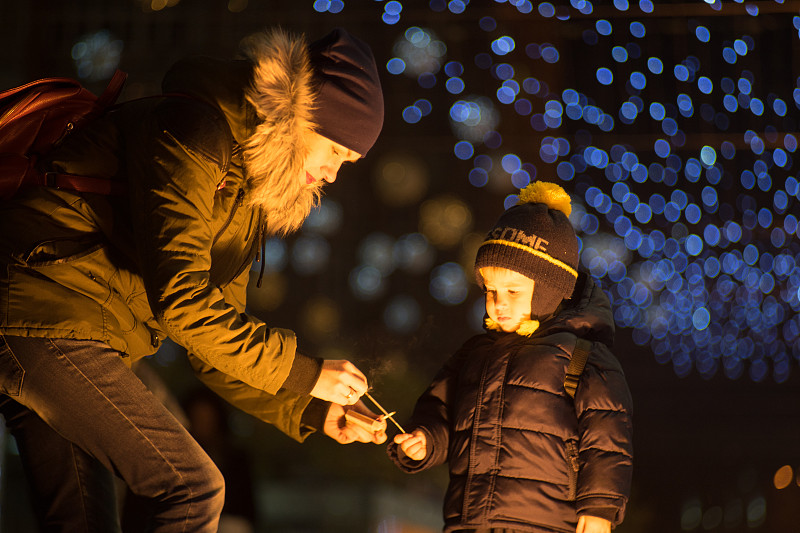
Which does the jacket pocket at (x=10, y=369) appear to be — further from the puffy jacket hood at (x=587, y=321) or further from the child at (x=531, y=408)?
the puffy jacket hood at (x=587, y=321)

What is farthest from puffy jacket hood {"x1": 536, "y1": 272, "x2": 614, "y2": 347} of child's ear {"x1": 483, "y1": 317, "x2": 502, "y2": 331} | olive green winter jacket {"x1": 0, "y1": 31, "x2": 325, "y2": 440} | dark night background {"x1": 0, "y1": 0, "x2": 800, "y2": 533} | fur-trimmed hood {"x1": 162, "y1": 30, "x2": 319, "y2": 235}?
dark night background {"x1": 0, "y1": 0, "x2": 800, "y2": 533}

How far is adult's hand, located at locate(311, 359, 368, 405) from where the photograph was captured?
1.58m

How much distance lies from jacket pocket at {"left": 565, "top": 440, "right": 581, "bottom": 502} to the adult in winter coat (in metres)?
0.56

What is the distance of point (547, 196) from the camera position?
2080mm

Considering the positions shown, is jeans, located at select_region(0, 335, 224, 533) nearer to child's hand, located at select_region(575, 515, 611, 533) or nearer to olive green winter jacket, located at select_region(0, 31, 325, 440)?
olive green winter jacket, located at select_region(0, 31, 325, 440)

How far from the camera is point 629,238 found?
565 cm

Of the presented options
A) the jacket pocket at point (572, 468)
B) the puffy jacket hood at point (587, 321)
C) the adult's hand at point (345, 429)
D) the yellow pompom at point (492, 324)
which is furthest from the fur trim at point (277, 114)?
the jacket pocket at point (572, 468)

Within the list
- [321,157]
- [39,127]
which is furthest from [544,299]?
[39,127]

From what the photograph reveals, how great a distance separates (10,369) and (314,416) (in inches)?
28.4

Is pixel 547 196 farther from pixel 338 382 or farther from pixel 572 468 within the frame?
pixel 338 382

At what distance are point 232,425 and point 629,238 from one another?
3.25 meters

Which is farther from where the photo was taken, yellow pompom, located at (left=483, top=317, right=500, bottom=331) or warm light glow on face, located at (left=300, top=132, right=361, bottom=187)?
yellow pompom, located at (left=483, top=317, right=500, bottom=331)

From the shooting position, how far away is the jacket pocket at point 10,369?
4.34 feet

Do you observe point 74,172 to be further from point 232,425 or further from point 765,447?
point 765,447
